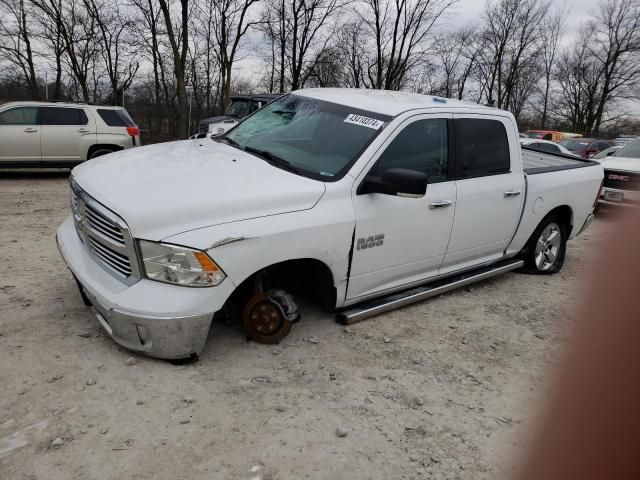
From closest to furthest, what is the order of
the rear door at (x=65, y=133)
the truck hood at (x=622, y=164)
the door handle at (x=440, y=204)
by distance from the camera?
1. the door handle at (x=440, y=204)
2. the truck hood at (x=622, y=164)
3. the rear door at (x=65, y=133)

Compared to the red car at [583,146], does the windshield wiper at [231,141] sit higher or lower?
lower

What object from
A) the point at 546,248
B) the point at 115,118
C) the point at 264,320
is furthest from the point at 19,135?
the point at 546,248

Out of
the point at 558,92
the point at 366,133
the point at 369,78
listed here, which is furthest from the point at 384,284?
the point at 558,92

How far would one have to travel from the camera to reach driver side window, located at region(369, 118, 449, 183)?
12.4 feet

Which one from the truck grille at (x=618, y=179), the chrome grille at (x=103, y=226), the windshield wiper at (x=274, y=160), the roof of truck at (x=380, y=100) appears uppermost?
the roof of truck at (x=380, y=100)

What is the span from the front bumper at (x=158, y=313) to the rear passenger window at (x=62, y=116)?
29.6 feet

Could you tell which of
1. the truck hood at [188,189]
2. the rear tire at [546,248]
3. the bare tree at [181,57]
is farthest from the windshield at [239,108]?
the truck hood at [188,189]

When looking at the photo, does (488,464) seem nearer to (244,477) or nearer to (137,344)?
(244,477)

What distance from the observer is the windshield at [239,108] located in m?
15.3

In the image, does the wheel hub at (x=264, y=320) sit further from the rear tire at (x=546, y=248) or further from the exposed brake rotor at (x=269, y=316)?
the rear tire at (x=546, y=248)

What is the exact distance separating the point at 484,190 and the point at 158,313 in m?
3.09

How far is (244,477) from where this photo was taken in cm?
228

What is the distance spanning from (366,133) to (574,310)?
3.22 metres

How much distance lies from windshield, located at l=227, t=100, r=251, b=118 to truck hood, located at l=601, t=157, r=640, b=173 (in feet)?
33.1
